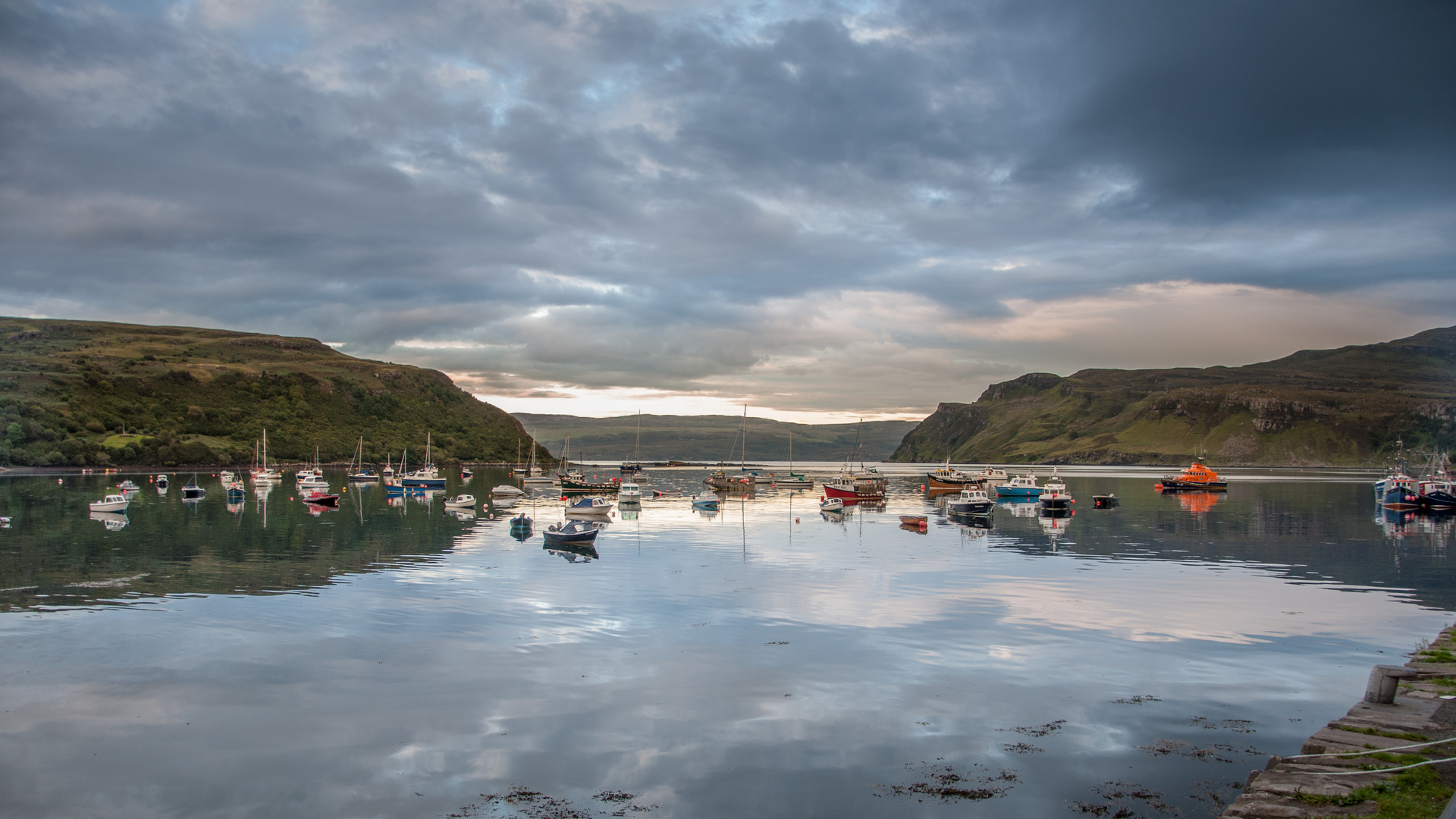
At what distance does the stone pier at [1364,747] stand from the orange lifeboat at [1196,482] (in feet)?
510

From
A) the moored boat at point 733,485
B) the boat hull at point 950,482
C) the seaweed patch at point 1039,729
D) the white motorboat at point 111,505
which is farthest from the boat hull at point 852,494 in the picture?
the seaweed patch at point 1039,729

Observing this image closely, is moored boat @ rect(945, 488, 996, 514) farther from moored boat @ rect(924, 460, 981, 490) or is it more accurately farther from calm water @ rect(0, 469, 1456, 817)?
moored boat @ rect(924, 460, 981, 490)

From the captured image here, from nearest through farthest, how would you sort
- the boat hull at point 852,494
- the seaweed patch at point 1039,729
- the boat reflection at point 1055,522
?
the seaweed patch at point 1039,729 → the boat reflection at point 1055,522 → the boat hull at point 852,494

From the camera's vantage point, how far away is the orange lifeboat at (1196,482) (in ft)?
Result: 537

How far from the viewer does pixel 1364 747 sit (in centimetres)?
1561

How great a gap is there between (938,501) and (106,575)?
10882 cm

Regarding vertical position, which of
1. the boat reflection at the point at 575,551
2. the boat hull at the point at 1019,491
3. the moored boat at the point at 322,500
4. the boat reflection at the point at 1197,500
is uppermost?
the moored boat at the point at 322,500

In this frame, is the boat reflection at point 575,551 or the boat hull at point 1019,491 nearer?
the boat reflection at point 575,551

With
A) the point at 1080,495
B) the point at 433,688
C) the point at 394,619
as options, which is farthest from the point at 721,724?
the point at 1080,495

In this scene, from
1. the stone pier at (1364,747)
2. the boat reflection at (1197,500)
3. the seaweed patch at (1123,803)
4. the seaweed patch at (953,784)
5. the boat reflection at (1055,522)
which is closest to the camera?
the stone pier at (1364,747)

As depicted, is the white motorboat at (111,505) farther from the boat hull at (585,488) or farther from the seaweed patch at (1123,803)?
the seaweed patch at (1123,803)

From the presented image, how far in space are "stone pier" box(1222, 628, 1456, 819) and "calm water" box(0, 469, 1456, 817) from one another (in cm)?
165

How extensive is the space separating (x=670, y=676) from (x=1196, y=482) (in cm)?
16823

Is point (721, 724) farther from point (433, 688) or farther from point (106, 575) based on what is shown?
point (106, 575)
